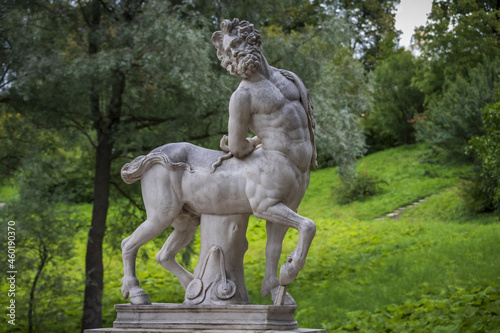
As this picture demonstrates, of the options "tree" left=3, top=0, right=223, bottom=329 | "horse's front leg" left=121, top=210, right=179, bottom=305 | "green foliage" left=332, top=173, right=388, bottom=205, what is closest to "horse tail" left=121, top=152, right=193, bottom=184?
"horse's front leg" left=121, top=210, right=179, bottom=305

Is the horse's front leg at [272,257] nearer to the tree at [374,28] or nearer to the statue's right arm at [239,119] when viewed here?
the statue's right arm at [239,119]

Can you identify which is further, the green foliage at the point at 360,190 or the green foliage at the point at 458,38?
the green foliage at the point at 360,190

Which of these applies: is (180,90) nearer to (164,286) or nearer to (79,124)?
(79,124)

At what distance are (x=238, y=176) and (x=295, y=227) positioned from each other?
0.63 meters

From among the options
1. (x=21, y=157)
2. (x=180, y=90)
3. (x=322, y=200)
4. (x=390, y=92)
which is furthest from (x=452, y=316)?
(x=390, y=92)

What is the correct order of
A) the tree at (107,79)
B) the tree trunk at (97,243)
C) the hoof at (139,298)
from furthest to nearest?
the tree trunk at (97,243) → the tree at (107,79) → the hoof at (139,298)

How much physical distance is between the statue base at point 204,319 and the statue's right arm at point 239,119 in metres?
1.22

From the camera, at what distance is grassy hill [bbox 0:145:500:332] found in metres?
9.51

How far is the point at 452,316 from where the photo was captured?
8.74 m

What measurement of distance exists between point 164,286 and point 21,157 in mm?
3804

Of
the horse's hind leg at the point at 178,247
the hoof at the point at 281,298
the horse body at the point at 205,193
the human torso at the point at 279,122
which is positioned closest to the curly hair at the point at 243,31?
the human torso at the point at 279,122

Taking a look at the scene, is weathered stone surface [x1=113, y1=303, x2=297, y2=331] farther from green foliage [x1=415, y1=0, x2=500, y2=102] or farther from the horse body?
green foliage [x1=415, y1=0, x2=500, y2=102]

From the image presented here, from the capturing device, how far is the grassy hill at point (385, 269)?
9.51 m

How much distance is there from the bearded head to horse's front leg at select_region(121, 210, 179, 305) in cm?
131
